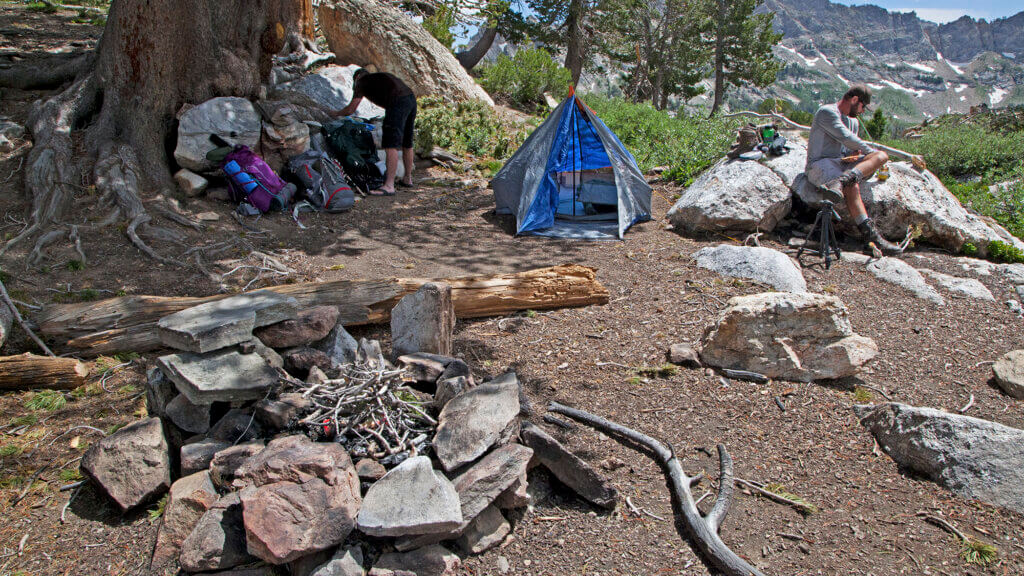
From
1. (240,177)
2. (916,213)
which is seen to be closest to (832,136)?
(916,213)

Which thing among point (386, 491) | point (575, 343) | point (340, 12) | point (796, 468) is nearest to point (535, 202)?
point (575, 343)

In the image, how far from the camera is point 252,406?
3.10 m

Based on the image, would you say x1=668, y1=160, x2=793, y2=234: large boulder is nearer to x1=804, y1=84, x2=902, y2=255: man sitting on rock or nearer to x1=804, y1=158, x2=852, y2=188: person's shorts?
x1=804, y1=158, x2=852, y2=188: person's shorts

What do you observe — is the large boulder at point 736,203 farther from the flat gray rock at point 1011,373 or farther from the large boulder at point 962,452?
the large boulder at point 962,452

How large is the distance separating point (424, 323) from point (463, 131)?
7089mm

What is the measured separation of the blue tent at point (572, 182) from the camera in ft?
23.9

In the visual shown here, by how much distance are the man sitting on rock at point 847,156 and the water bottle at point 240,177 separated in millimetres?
6256

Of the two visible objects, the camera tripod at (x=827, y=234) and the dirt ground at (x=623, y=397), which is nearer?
the dirt ground at (x=623, y=397)

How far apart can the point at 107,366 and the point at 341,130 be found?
489 cm

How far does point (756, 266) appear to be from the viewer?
551 cm

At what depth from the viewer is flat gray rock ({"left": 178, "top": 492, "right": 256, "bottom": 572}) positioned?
239 cm

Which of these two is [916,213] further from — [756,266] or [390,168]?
[390,168]

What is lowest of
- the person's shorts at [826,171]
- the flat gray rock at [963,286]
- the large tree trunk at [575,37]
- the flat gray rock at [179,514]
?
the flat gray rock at [179,514]

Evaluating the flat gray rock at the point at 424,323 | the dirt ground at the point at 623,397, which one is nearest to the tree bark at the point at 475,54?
the dirt ground at the point at 623,397
